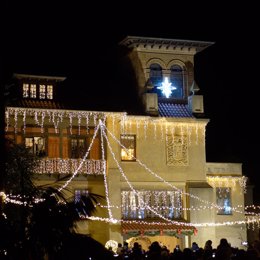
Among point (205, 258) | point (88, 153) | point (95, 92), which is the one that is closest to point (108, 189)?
point (88, 153)

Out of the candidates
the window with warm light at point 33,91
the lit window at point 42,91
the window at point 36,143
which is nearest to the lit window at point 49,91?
the lit window at point 42,91

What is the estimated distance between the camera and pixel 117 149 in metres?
43.9

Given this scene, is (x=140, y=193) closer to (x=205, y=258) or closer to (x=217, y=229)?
(x=217, y=229)

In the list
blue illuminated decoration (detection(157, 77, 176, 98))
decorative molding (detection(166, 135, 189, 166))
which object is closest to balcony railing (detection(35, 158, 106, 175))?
decorative molding (detection(166, 135, 189, 166))

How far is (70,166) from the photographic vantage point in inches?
1665

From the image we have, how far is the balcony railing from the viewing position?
4181cm

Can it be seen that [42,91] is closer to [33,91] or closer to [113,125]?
[33,91]

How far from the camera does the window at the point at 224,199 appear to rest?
4712cm

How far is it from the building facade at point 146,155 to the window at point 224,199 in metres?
0.06

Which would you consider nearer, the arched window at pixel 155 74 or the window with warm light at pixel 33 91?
the window with warm light at pixel 33 91

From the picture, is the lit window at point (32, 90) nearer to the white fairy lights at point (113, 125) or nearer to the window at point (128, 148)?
the white fairy lights at point (113, 125)

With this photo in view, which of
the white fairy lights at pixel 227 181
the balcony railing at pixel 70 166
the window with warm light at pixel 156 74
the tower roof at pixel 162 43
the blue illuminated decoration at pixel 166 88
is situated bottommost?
the white fairy lights at pixel 227 181

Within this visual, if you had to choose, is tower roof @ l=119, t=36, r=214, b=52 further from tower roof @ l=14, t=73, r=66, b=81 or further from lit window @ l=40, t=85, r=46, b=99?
lit window @ l=40, t=85, r=46, b=99

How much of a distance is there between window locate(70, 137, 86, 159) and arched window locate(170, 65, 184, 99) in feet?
23.9
